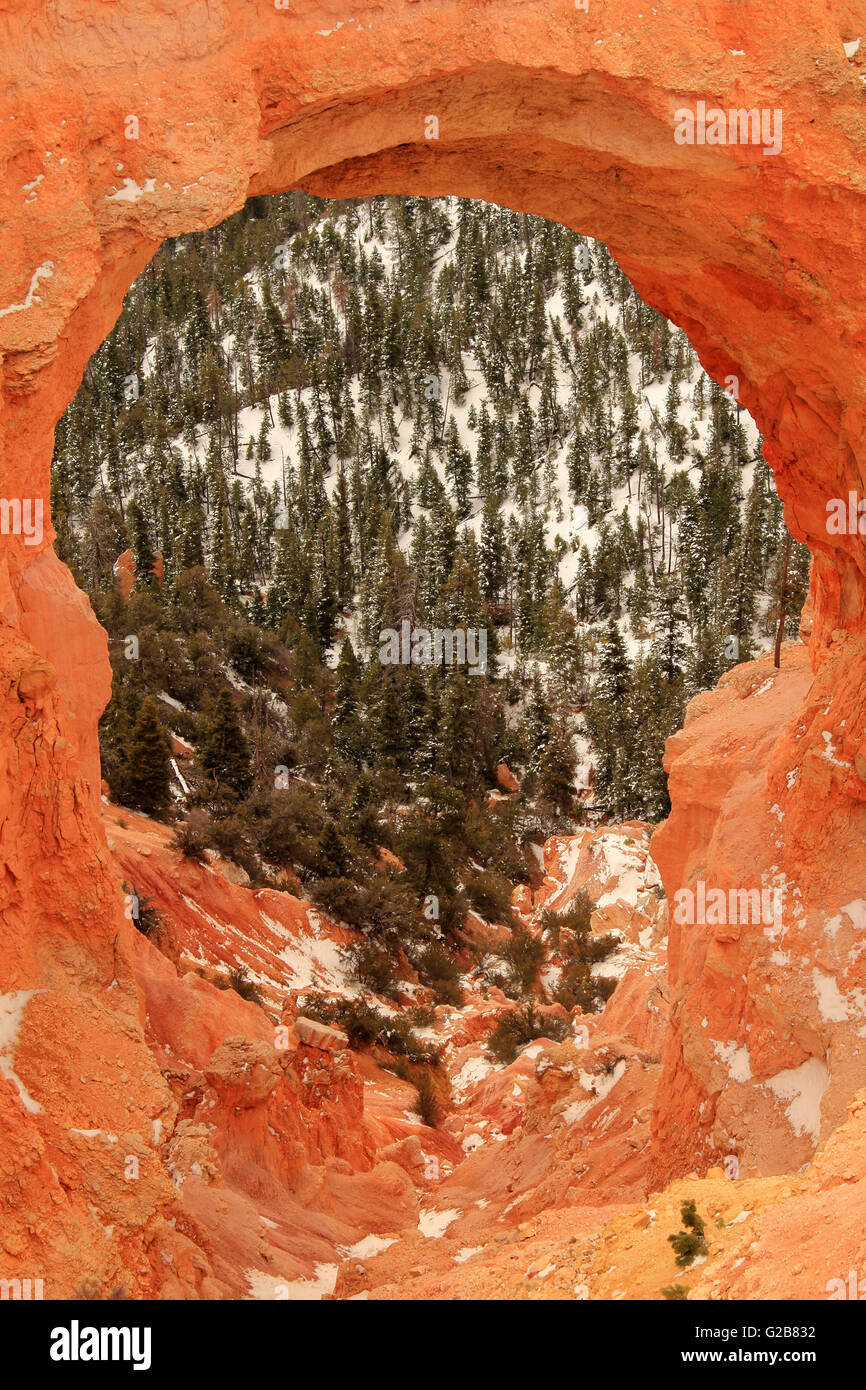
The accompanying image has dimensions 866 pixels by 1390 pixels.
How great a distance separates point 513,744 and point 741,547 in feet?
64.2

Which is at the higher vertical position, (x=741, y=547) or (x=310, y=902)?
(x=741, y=547)

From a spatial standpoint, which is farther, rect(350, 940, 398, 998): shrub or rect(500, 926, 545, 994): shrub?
rect(500, 926, 545, 994): shrub

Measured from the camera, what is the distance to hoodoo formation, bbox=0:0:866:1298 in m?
7.83

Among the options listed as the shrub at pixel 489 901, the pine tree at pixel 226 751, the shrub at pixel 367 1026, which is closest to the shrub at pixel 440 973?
the shrub at pixel 367 1026

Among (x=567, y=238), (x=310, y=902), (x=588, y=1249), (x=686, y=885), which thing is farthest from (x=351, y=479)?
(x=588, y=1249)

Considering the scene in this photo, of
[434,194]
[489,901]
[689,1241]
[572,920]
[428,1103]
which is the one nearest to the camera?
[689,1241]

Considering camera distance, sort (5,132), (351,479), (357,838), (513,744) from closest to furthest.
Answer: (5,132) → (357,838) → (513,744) → (351,479)

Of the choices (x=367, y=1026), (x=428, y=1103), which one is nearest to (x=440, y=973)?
(x=367, y=1026)

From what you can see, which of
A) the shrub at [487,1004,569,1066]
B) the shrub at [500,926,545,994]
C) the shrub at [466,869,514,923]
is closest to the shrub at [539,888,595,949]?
the shrub at [500,926,545,994]

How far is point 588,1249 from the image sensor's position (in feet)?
26.5

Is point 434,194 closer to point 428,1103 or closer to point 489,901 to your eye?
point 428,1103

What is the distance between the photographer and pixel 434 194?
1123cm

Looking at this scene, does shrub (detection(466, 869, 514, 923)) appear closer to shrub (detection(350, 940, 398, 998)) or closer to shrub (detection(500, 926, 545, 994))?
shrub (detection(500, 926, 545, 994))

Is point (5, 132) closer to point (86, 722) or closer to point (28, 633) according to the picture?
point (28, 633)
